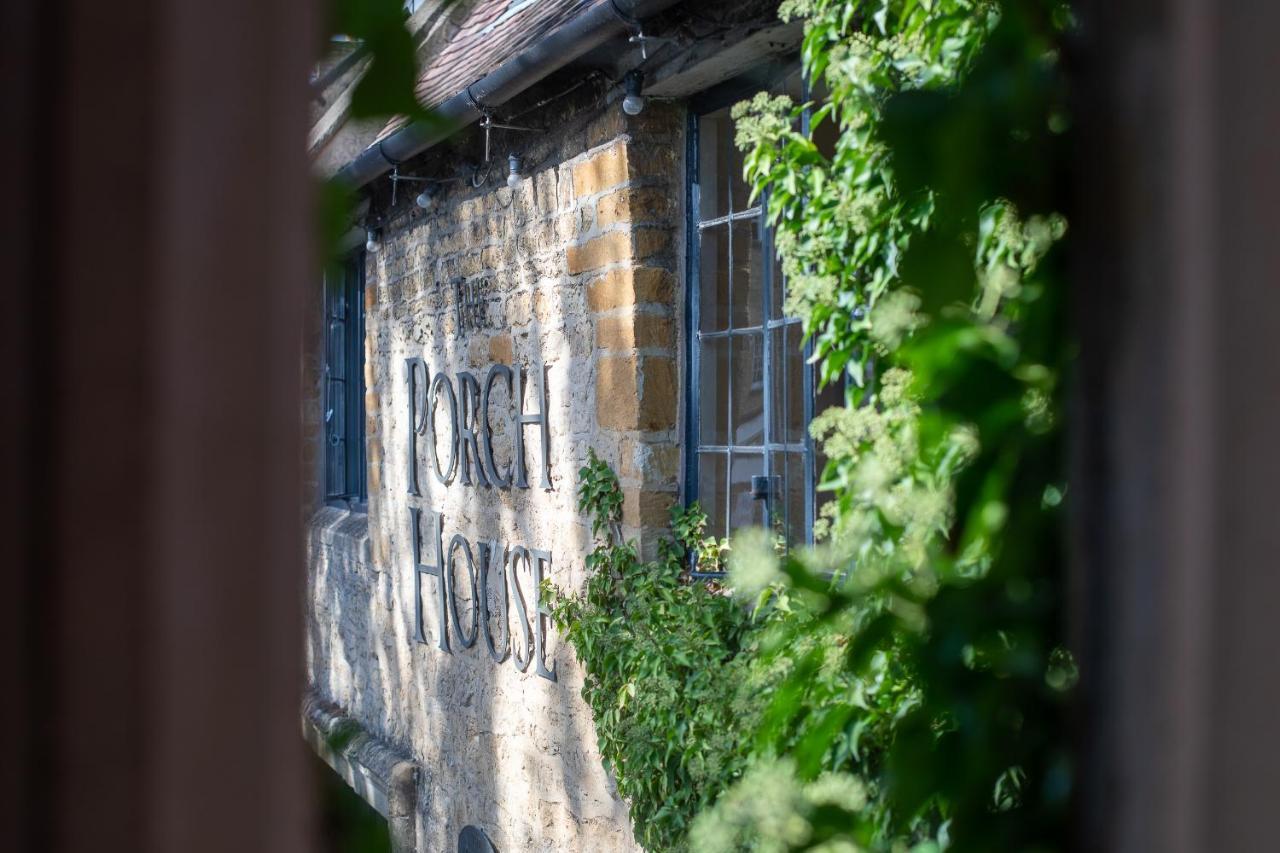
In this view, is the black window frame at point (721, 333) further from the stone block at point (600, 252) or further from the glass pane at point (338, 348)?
the glass pane at point (338, 348)

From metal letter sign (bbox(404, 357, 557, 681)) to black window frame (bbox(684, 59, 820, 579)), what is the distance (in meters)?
0.67

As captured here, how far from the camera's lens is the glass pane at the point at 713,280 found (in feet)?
12.3

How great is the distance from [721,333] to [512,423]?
110 centimetres

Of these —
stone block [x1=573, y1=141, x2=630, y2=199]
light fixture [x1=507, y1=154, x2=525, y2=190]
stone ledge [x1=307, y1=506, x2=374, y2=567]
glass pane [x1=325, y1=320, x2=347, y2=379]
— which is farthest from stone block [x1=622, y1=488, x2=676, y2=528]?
glass pane [x1=325, y1=320, x2=347, y2=379]

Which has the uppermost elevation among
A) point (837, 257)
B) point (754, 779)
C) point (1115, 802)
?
point (837, 257)

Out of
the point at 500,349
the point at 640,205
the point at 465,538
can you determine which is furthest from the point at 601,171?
the point at 465,538

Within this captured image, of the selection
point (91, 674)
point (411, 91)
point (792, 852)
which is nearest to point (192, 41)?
point (91, 674)

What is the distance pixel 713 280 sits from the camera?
148 inches

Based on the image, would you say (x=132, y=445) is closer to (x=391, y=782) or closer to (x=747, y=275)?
(x=747, y=275)

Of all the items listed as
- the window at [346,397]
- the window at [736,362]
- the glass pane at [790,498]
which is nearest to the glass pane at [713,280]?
the window at [736,362]

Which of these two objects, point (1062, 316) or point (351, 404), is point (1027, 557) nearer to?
point (1062, 316)

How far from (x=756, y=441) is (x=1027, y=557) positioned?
2989 millimetres

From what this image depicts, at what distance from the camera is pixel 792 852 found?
85cm

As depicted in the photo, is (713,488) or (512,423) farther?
(512,423)
